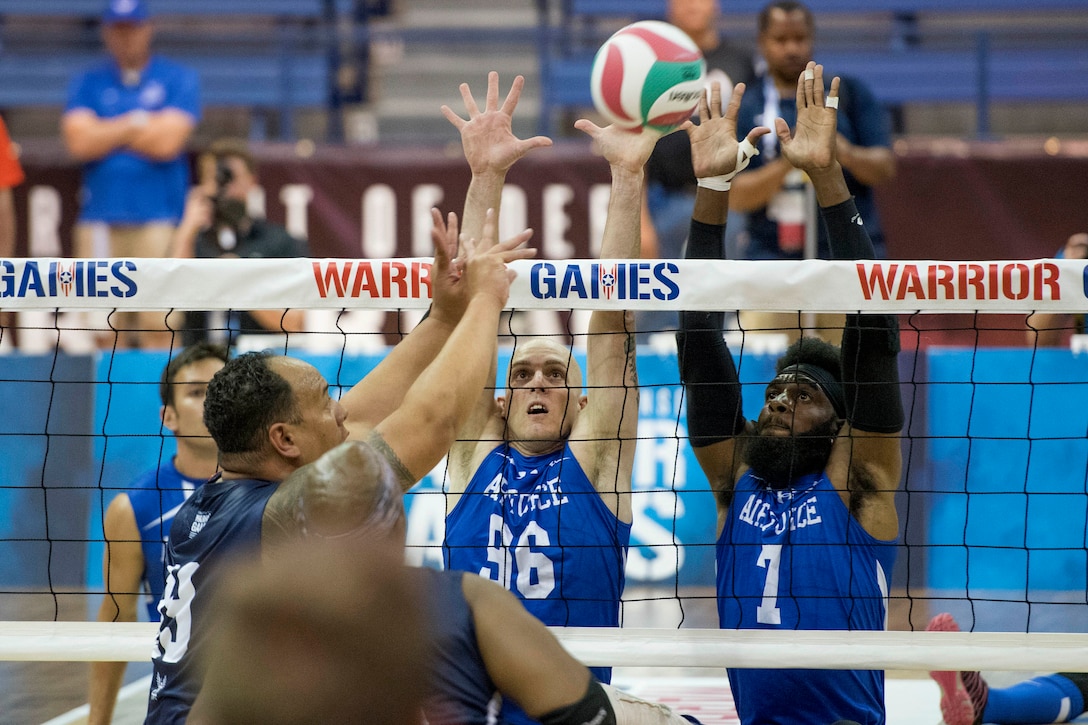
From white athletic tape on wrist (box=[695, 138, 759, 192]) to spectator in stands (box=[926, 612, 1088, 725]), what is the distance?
2.14m

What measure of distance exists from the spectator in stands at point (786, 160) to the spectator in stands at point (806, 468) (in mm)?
2886

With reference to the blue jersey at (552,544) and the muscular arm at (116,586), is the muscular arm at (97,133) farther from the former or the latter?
the blue jersey at (552,544)

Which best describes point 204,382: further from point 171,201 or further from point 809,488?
point 171,201

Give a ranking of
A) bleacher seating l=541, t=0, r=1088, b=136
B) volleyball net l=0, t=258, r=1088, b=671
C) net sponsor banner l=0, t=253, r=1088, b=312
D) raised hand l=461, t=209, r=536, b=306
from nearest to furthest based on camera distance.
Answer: raised hand l=461, t=209, r=536, b=306 < net sponsor banner l=0, t=253, r=1088, b=312 < volleyball net l=0, t=258, r=1088, b=671 < bleacher seating l=541, t=0, r=1088, b=136

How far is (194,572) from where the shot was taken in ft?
10.5

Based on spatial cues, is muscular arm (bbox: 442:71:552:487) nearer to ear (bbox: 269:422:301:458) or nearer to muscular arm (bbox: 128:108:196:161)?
ear (bbox: 269:422:301:458)

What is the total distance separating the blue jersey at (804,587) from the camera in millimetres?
4156

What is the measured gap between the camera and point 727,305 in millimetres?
4168

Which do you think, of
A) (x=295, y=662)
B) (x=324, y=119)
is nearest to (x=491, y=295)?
(x=295, y=662)

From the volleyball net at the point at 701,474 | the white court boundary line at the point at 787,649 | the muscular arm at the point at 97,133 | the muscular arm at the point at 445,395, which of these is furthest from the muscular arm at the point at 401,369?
the muscular arm at the point at 97,133

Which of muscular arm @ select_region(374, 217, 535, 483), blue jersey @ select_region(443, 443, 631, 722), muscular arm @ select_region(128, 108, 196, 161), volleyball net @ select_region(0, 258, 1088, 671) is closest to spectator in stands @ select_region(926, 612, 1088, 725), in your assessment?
volleyball net @ select_region(0, 258, 1088, 671)

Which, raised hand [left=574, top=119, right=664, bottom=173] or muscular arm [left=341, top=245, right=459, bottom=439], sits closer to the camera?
muscular arm [left=341, top=245, right=459, bottom=439]

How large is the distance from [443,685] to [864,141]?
5690mm

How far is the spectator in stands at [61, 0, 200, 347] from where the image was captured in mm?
9719
